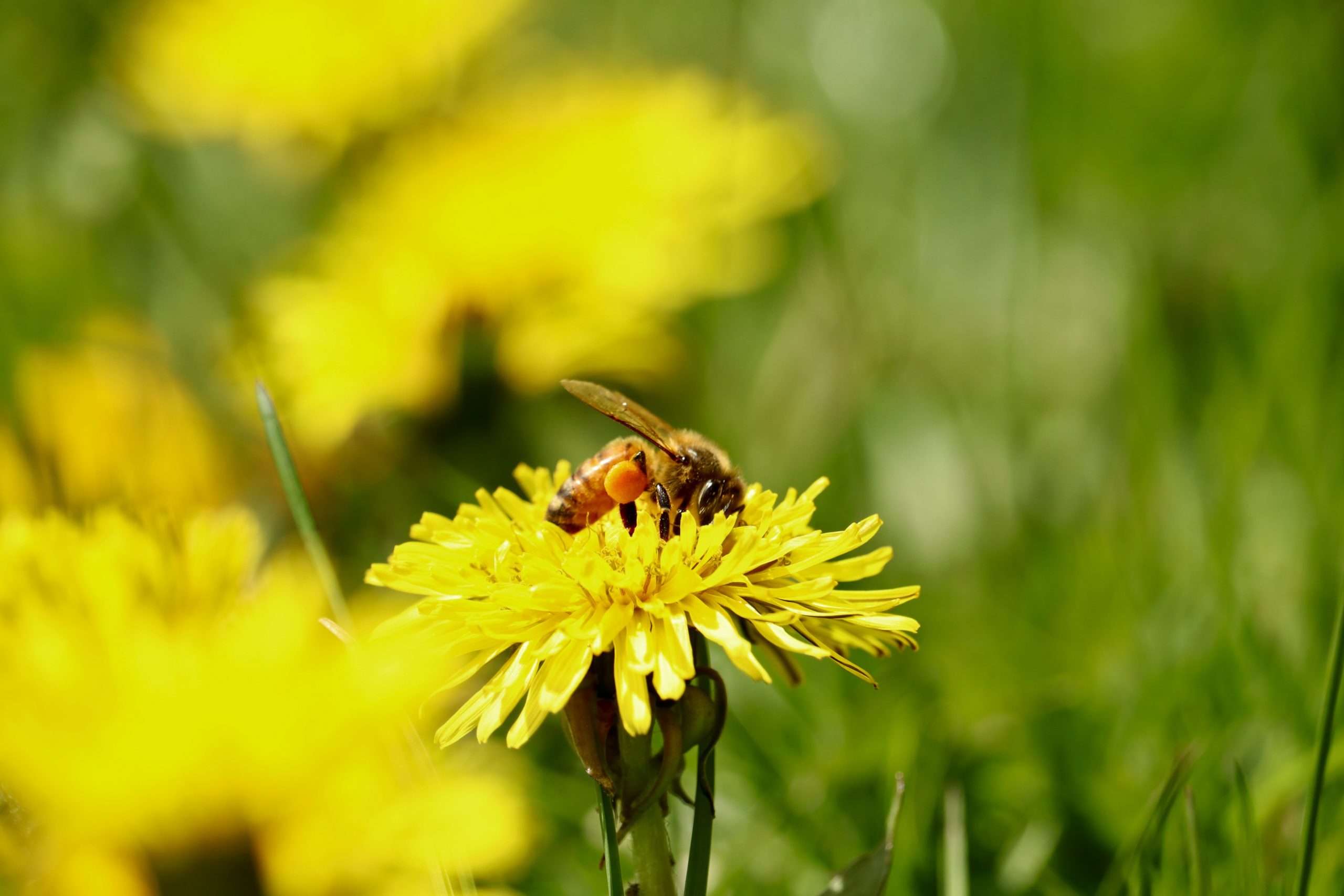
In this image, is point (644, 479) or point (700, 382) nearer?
point (644, 479)

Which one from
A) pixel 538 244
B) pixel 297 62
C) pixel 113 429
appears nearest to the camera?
pixel 113 429

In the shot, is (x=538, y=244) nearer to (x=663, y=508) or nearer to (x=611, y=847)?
(x=663, y=508)

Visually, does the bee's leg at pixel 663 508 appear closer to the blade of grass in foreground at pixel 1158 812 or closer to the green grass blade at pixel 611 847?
the green grass blade at pixel 611 847

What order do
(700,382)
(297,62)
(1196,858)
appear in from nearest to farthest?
(1196,858) < (700,382) < (297,62)

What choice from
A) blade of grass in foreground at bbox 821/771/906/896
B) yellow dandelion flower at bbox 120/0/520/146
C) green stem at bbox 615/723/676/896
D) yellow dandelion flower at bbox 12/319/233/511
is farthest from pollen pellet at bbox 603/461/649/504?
yellow dandelion flower at bbox 120/0/520/146

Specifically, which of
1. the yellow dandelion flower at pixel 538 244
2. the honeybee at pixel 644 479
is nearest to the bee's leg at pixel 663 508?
the honeybee at pixel 644 479

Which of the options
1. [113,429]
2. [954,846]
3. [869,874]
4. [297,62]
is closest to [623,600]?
[869,874]
